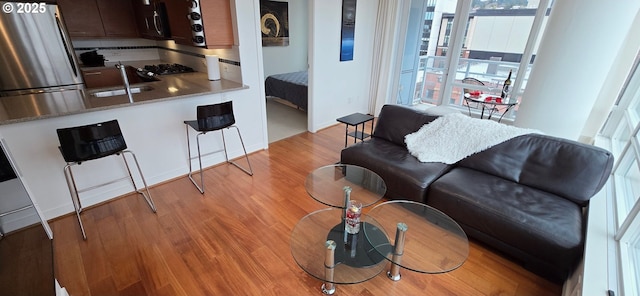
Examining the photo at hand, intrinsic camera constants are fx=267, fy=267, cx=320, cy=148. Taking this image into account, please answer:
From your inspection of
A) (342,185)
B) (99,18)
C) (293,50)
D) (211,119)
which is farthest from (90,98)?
(293,50)

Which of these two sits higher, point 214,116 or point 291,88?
point 214,116

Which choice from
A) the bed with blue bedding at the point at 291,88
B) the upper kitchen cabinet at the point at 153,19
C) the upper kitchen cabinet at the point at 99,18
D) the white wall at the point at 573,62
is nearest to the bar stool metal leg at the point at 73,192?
the upper kitchen cabinet at the point at 153,19

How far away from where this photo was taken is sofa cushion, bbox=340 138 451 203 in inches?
88.0

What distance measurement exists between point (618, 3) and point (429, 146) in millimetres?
1861

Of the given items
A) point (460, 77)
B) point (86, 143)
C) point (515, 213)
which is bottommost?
point (515, 213)

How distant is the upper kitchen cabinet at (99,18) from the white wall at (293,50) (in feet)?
7.83

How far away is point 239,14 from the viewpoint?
2898mm

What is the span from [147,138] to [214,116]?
718 mm

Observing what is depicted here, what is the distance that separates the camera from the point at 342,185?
2.18 meters

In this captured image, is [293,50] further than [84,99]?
Yes

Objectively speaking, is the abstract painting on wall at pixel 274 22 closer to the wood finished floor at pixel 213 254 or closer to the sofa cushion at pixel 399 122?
the sofa cushion at pixel 399 122

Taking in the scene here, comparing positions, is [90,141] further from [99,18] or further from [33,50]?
[99,18]

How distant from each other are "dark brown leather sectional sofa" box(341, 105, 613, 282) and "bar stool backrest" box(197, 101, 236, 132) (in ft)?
4.76

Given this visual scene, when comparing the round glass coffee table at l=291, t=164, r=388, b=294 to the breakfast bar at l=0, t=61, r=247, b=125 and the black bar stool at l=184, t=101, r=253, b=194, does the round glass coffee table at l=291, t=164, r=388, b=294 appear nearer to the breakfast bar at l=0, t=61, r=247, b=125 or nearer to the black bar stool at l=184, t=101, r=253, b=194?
the black bar stool at l=184, t=101, r=253, b=194
